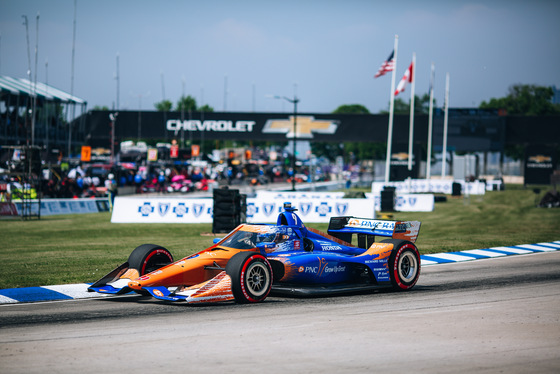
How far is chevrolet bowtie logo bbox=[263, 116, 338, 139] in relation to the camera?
7462cm

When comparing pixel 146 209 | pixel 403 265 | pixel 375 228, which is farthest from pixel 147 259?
pixel 146 209

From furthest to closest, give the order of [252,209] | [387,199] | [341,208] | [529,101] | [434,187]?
[529,101] → [434,187] → [387,199] → [341,208] → [252,209]

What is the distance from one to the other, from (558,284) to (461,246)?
792cm

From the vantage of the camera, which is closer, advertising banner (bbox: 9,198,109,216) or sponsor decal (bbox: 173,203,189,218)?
sponsor decal (bbox: 173,203,189,218)

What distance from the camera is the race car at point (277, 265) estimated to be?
11.5m

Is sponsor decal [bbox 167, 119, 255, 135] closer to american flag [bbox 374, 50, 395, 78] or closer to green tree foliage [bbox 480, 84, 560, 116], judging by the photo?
american flag [bbox 374, 50, 395, 78]

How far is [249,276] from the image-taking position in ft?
38.1

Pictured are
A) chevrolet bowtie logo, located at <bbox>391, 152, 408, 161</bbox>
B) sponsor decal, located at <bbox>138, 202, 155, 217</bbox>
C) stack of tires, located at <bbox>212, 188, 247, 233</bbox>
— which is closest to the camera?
stack of tires, located at <bbox>212, 188, 247, 233</bbox>

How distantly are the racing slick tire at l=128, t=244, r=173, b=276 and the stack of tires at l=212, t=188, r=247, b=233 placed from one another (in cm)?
1303

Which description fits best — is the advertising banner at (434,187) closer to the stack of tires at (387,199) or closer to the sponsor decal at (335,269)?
the stack of tires at (387,199)

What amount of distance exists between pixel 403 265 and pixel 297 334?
4.96 meters

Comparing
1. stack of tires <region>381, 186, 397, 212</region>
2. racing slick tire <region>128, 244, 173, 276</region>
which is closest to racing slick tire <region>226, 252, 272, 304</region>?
racing slick tire <region>128, 244, 173, 276</region>

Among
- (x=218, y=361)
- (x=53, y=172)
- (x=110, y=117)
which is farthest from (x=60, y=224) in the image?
(x=110, y=117)

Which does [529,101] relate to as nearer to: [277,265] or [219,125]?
[219,125]
